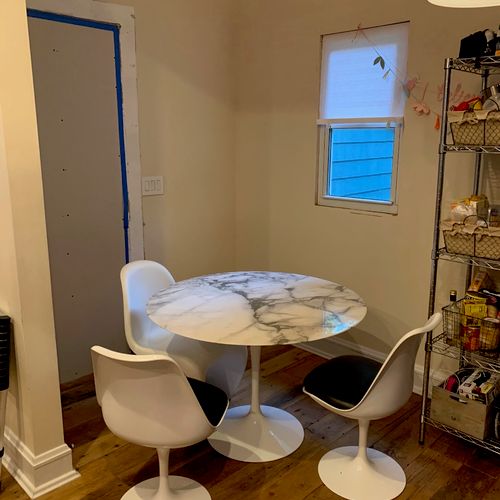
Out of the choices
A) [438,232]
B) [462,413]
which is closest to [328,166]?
[438,232]

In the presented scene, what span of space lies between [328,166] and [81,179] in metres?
1.45

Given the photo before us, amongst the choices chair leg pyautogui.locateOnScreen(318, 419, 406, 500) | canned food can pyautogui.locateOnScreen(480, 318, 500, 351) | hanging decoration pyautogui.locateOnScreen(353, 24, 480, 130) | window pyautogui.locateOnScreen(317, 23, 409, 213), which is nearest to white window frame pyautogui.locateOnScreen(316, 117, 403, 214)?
window pyautogui.locateOnScreen(317, 23, 409, 213)

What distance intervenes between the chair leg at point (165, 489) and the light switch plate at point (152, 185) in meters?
1.63

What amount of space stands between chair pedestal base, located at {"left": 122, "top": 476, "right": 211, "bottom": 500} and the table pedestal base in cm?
26

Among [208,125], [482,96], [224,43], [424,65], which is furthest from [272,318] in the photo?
[224,43]

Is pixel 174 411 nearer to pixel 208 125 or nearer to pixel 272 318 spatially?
pixel 272 318

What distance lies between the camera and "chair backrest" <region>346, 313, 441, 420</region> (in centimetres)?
193

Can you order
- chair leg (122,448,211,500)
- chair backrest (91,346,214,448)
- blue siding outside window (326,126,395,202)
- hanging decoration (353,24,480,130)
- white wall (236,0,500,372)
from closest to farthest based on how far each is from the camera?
chair backrest (91,346,214,448) → chair leg (122,448,211,500) → hanging decoration (353,24,480,130) → white wall (236,0,500,372) → blue siding outside window (326,126,395,202)

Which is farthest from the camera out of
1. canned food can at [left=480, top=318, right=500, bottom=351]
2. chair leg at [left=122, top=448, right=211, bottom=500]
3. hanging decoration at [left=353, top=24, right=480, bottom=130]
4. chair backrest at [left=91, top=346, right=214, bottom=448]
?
hanging decoration at [left=353, top=24, right=480, bottom=130]

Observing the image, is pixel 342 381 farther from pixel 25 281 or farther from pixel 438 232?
pixel 25 281

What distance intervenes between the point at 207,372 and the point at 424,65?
1.85 m

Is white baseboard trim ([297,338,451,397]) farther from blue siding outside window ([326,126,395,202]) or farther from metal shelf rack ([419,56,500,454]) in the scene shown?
blue siding outside window ([326,126,395,202])

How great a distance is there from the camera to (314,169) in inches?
128

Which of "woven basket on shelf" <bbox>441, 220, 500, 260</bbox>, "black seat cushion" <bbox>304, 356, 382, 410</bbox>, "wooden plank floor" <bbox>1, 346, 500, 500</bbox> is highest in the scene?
"woven basket on shelf" <bbox>441, 220, 500, 260</bbox>
